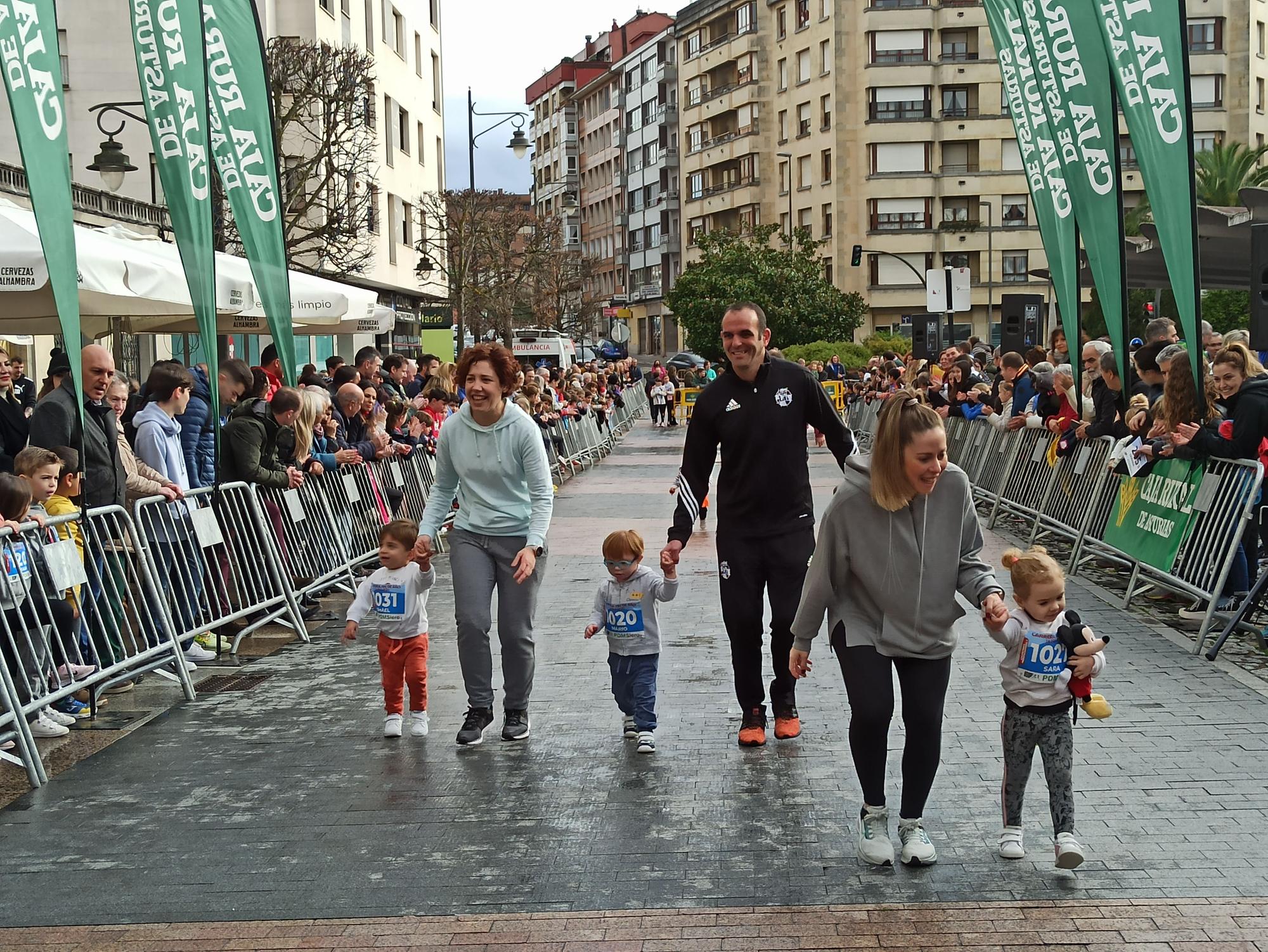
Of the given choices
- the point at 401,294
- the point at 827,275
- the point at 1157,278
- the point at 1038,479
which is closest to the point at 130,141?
the point at 401,294

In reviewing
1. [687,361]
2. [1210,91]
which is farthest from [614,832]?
[1210,91]

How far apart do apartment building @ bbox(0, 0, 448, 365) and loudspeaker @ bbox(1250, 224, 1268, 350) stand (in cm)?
1921

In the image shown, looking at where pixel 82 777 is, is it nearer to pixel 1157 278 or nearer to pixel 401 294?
pixel 1157 278

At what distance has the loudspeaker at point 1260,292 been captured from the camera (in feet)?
31.9

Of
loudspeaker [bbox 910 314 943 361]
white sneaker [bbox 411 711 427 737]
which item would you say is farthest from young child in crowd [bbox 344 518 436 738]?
loudspeaker [bbox 910 314 943 361]

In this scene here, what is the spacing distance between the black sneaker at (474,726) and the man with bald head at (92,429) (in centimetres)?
270

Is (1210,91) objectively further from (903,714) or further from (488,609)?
(903,714)

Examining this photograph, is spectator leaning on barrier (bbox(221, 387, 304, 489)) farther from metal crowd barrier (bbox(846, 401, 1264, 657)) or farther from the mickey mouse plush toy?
the mickey mouse plush toy

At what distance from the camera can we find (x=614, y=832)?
5734mm

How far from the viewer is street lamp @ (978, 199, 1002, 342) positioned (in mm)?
75188

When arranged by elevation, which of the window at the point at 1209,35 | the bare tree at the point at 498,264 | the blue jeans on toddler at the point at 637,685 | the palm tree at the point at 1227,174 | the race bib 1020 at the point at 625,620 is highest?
the window at the point at 1209,35

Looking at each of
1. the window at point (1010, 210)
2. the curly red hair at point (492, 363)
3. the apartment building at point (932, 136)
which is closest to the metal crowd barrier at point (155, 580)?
the curly red hair at point (492, 363)

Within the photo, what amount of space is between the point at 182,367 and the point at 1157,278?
1395 cm

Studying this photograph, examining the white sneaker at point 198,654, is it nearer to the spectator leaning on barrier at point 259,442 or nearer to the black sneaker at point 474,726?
the spectator leaning on barrier at point 259,442
